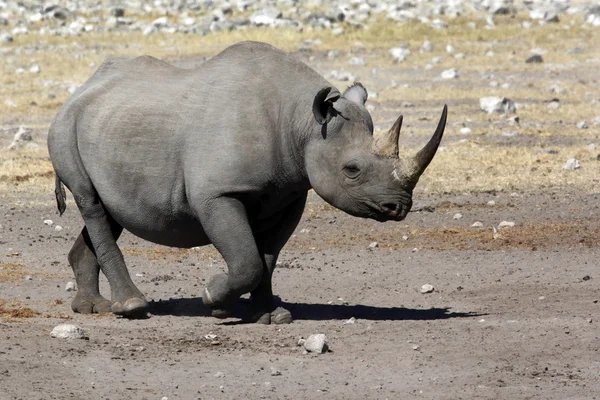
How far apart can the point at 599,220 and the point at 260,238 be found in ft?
15.7

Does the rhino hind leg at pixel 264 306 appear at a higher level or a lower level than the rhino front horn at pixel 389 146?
lower

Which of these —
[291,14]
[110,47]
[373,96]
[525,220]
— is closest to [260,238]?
[525,220]

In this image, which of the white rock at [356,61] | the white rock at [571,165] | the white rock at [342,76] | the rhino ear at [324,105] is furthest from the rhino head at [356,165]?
the white rock at [356,61]

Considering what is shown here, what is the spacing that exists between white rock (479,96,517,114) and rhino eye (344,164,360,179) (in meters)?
12.0

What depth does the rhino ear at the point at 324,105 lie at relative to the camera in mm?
8836

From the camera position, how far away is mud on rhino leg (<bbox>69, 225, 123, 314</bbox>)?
1007 centimetres

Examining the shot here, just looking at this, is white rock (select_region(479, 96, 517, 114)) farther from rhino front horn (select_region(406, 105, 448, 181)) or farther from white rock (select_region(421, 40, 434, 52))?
rhino front horn (select_region(406, 105, 448, 181))

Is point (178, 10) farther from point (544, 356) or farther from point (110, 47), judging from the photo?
point (544, 356)

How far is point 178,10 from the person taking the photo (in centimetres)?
3894

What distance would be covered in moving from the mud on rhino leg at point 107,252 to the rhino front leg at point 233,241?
36.9 inches

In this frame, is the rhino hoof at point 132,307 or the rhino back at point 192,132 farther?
the rhino hoof at point 132,307

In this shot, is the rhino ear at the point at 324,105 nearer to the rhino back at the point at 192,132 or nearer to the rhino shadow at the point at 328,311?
the rhino back at the point at 192,132

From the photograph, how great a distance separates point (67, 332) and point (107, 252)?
155cm

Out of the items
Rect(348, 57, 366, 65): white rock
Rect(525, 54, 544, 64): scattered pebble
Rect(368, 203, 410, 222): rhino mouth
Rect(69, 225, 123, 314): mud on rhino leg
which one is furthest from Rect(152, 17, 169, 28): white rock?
Rect(368, 203, 410, 222): rhino mouth
